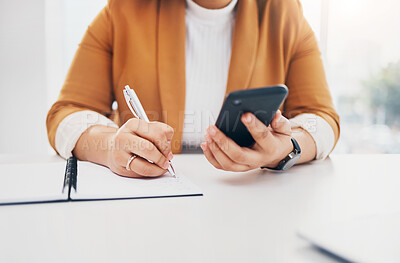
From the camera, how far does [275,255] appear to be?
26 cm

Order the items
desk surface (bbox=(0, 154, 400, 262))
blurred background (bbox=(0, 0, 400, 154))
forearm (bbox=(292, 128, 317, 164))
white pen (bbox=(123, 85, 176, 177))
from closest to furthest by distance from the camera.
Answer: desk surface (bbox=(0, 154, 400, 262))
white pen (bbox=(123, 85, 176, 177))
forearm (bbox=(292, 128, 317, 164))
blurred background (bbox=(0, 0, 400, 154))

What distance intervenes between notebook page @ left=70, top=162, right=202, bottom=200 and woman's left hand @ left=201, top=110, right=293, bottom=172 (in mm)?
73

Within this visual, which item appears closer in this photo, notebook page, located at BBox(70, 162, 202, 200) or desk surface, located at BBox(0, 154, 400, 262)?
desk surface, located at BBox(0, 154, 400, 262)

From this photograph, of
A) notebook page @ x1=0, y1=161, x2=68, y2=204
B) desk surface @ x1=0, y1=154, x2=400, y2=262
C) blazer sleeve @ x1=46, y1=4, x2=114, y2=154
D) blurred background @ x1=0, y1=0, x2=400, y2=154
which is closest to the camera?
desk surface @ x1=0, y1=154, x2=400, y2=262

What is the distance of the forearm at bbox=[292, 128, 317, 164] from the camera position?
65 cm

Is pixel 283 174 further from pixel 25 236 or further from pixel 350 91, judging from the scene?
pixel 350 91

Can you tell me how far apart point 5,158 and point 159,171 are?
489 mm

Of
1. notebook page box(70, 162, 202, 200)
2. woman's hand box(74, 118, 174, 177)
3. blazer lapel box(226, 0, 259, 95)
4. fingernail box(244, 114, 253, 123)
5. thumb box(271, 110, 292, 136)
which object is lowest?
notebook page box(70, 162, 202, 200)

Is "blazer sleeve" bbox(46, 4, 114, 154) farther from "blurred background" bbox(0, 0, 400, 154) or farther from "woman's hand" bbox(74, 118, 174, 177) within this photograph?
"blurred background" bbox(0, 0, 400, 154)

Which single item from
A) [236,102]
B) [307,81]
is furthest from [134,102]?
[307,81]

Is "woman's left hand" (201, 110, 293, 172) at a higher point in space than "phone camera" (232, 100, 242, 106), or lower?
lower

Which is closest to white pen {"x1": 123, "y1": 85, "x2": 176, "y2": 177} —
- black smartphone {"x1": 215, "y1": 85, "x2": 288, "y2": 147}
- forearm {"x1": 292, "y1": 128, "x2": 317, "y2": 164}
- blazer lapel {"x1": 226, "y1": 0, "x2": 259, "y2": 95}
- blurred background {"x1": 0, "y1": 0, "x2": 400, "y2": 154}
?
black smartphone {"x1": 215, "y1": 85, "x2": 288, "y2": 147}

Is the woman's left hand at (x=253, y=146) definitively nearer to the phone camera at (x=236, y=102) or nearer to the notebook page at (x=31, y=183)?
the phone camera at (x=236, y=102)

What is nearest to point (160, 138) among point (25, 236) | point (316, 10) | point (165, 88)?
point (25, 236)
